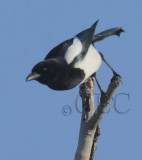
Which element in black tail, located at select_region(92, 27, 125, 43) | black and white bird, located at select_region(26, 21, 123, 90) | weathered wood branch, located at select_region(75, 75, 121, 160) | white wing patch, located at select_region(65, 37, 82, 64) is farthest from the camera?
black tail, located at select_region(92, 27, 125, 43)

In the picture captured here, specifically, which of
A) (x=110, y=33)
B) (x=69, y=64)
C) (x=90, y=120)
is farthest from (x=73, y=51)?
(x=90, y=120)

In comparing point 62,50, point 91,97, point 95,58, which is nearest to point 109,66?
point 95,58

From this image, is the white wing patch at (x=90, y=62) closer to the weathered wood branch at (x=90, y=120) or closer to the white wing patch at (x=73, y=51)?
the white wing patch at (x=73, y=51)

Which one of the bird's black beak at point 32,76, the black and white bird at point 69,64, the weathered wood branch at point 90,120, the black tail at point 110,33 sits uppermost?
the black tail at point 110,33

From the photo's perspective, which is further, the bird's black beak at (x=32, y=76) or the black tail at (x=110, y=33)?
the black tail at (x=110, y=33)

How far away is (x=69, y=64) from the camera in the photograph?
14.9 feet

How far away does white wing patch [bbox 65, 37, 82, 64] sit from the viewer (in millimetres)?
4575

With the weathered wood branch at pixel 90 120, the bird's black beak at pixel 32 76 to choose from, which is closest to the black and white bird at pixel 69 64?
the bird's black beak at pixel 32 76

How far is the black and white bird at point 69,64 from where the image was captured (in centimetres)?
432

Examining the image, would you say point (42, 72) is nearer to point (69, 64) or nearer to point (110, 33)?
point (69, 64)

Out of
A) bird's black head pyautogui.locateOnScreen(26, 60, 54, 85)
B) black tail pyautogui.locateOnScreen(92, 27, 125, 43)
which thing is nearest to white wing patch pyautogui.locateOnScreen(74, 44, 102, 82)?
black tail pyautogui.locateOnScreen(92, 27, 125, 43)

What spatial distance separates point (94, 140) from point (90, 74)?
94 cm

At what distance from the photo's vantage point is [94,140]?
401cm

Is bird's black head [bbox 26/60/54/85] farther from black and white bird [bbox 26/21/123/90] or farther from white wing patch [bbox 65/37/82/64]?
white wing patch [bbox 65/37/82/64]
